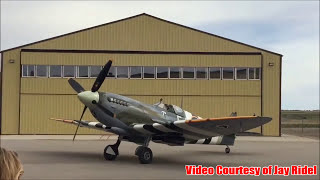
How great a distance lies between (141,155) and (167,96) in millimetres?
17967

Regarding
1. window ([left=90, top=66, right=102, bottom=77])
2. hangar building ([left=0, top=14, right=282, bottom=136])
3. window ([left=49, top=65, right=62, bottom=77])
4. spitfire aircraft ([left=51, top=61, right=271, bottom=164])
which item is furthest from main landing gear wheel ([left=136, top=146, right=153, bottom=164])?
window ([left=49, top=65, right=62, bottom=77])

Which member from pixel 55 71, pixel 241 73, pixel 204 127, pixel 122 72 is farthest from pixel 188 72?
pixel 204 127

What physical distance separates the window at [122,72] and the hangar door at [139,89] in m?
0.29

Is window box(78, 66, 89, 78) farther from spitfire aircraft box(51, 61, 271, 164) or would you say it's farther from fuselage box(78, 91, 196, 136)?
fuselage box(78, 91, 196, 136)

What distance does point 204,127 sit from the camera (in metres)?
14.1

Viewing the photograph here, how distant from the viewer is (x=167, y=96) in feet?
106

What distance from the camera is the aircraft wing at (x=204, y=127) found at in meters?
13.3

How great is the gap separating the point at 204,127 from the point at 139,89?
1860 centimetres

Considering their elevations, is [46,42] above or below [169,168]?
above

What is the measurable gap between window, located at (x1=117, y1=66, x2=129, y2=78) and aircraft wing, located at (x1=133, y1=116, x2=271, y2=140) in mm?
17705

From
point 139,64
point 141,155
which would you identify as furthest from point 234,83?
point 141,155

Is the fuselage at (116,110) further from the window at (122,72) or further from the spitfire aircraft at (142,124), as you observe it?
the window at (122,72)

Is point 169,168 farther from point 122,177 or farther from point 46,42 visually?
point 46,42

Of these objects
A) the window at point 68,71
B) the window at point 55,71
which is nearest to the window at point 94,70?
the window at point 68,71
